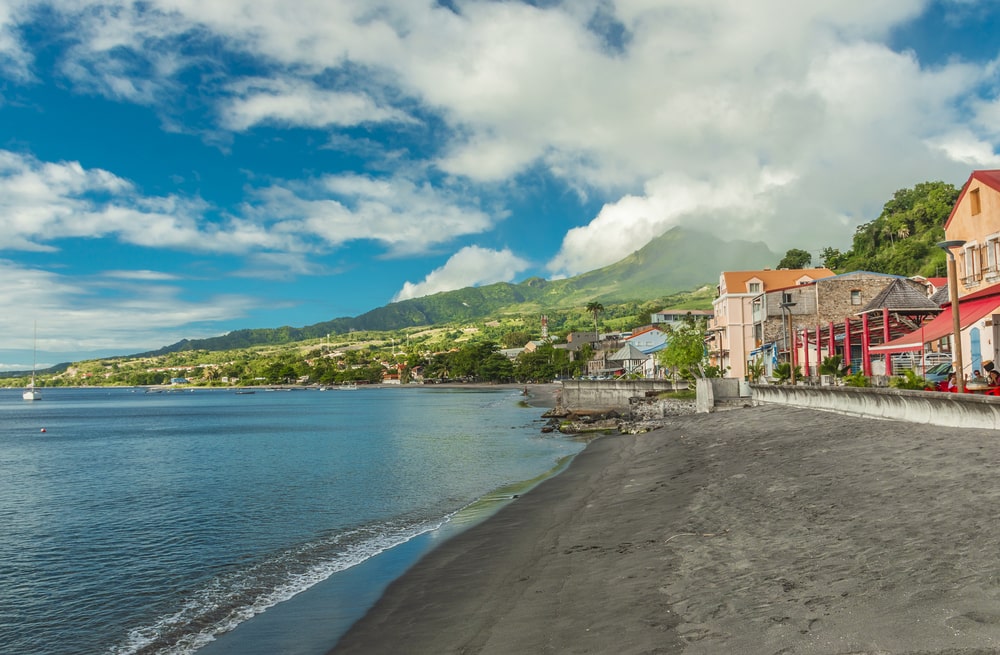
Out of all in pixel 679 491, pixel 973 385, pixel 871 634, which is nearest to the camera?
pixel 871 634

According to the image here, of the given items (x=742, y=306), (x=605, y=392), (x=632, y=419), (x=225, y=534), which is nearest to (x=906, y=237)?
(x=742, y=306)

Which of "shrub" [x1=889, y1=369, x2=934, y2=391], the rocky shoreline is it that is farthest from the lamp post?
the rocky shoreline

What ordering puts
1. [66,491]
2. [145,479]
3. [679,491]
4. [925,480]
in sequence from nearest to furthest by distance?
[925,480]
[679,491]
[66,491]
[145,479]

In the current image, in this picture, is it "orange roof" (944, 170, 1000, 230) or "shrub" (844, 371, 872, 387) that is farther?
"shrub" (844, 371, 872, 387)

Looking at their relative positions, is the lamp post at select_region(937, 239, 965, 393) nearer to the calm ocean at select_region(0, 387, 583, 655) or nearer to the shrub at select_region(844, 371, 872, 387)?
the shrub at select_region(844, 371, 872, 387)

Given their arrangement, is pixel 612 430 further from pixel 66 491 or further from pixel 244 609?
pixel 244 609

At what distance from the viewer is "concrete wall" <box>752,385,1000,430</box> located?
59.1 ft

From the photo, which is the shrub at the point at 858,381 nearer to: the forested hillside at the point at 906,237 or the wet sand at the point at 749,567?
the wet sand at the point at 749,567

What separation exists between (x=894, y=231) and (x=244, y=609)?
134470 millimetres

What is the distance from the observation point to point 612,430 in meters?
55.0

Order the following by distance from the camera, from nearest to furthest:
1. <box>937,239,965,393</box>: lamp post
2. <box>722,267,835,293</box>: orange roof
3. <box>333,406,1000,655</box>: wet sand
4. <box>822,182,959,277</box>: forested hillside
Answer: <box>333,406,1000,655</box>: wet sand
<box>937,239,965,393</box>: lamp post
<box>722,267,835,293</box>: orange roof
<box>822,182,959,277</box>: forested hillside

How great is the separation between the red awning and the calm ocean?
18.9m

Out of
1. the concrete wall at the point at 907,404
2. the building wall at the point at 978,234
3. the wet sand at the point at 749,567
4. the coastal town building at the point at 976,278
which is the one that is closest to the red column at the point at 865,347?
the coastal town building at the point at 976,278

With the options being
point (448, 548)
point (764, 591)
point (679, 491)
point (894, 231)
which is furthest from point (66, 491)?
Result: point (894, 231)
